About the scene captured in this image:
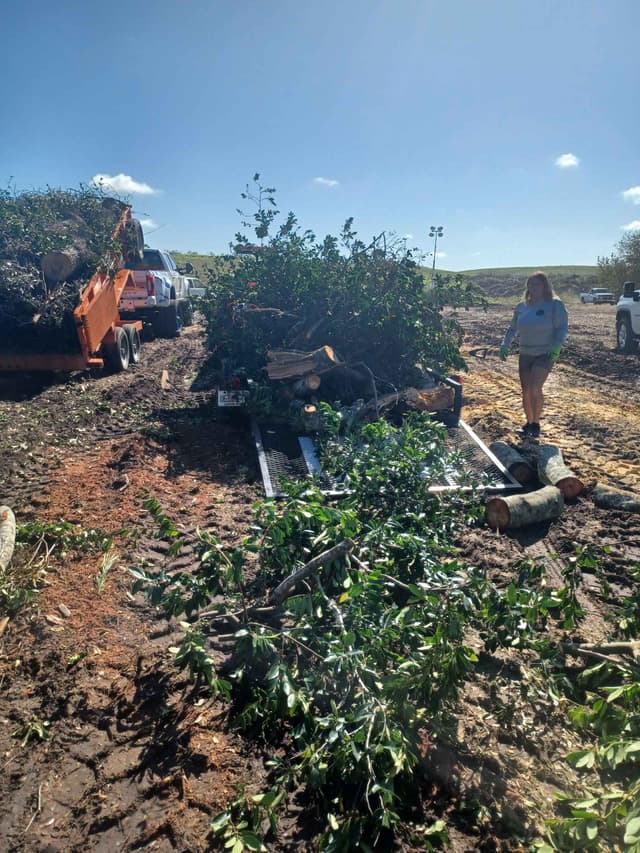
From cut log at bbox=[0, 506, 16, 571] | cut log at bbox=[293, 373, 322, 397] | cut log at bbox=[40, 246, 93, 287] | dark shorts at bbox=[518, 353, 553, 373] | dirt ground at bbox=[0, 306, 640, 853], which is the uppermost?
cut log at bbox=[40, 246, 93, 287]

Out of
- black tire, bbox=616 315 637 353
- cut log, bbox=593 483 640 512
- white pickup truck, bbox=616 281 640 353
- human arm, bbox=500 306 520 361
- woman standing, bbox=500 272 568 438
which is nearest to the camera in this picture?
cut log, bbox=593 483 640 512

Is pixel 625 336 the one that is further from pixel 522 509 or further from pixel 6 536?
pixel 6 536

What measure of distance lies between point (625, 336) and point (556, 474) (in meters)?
9.79

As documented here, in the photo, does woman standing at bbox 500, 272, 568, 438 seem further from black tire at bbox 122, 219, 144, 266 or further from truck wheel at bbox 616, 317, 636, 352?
black tire at bbox 122, 219, 144, 266

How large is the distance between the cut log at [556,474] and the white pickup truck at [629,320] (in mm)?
8963

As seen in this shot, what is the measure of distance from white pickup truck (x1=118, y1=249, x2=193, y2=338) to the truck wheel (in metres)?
11.2

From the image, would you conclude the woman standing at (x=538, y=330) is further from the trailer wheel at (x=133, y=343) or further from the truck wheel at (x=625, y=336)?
the truck wheel at (x=625, y=336)

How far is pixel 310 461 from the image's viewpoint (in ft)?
17.8

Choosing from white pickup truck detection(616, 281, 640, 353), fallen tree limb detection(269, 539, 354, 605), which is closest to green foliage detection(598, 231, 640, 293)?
white pickup truck detection(616, 281, 640, 353)

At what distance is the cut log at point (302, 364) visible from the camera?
662cm

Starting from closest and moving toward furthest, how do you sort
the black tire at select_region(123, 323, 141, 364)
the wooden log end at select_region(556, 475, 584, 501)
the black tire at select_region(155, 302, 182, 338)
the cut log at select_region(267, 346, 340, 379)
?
the wooden log end at select_region(556, 475, 584, 501) → the cut log at select_region(267, 346, 340, 379) → the black tire at select_region(123, 323, 141, 364) → the black tire at select_region(155, 302, 182, 338)

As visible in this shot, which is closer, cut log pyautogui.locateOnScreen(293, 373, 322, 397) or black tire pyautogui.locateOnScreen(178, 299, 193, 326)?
cut log pyautogui.locateOnScreen(293, 373, 322, 397)

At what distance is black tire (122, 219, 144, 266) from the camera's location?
10594 mm

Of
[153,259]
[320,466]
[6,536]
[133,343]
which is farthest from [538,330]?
[153,259]
